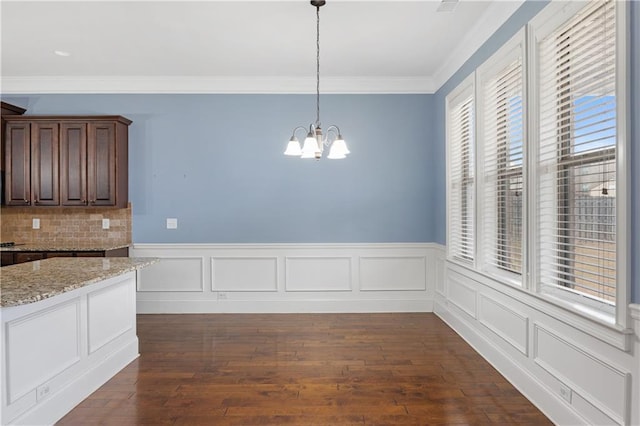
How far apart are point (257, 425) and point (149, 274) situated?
10.2ft

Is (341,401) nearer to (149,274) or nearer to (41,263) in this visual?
(41,263)

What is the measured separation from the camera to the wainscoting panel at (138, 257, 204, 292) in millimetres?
4969

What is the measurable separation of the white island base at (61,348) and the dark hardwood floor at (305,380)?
136 millimetres

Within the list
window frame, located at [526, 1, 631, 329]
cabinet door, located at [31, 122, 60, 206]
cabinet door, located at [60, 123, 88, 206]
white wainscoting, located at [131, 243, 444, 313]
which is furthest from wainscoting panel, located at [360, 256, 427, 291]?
cabinet door, located at [31, 122, 60, 206]

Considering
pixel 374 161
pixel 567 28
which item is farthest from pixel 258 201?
pixel 567 28

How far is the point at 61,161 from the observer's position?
4.63 meters

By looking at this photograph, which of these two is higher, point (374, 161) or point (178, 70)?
point (178, 70)

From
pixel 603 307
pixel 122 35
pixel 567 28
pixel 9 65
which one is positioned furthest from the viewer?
pixel 9 65

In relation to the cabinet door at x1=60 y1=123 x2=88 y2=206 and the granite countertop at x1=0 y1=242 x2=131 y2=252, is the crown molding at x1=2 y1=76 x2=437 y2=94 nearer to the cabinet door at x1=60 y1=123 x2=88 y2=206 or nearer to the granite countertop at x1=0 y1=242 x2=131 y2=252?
the cabinet door at x1=60 y1=123 x2=88 y2=206

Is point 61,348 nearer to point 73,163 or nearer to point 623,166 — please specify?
point 73,163

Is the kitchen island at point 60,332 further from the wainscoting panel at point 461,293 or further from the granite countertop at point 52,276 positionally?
the wainscoting panel at point 461,293

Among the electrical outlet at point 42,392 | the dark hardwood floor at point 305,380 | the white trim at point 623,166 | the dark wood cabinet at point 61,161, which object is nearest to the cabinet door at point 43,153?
the dark wood cabinet at point 61,161

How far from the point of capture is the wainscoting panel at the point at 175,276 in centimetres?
497

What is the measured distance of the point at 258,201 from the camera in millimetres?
4988
